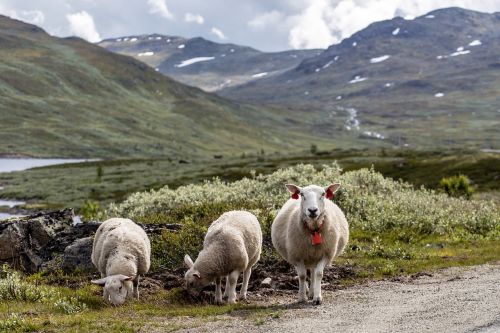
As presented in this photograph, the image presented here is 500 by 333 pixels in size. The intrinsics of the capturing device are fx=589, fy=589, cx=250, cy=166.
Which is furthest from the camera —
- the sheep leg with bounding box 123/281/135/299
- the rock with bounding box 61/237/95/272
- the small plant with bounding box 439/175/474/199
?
the small plant with bounding box 439/175/474/199

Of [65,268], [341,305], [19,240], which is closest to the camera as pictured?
[341,305]

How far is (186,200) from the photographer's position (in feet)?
126

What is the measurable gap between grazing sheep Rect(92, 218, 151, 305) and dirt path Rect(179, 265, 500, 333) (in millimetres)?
3400

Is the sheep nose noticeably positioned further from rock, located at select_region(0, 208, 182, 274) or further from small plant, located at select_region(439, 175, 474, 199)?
small plant, located at select_region(439, 175, 474, 199)

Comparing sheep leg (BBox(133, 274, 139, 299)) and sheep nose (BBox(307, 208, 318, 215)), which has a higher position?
sheep nose (BBox(307, 208, 318, 215))

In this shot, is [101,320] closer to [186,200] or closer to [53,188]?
[186,200]

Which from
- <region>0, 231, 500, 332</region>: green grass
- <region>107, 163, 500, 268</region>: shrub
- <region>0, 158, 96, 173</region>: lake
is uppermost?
<region>0, 158, 96, 173</region>: lake

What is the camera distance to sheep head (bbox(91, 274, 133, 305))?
16109 mm

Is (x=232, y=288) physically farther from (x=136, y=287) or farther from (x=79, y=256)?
(x=79, y=256)

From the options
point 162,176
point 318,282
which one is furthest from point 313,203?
point 162,176

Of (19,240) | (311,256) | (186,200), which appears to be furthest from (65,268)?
(186,200)

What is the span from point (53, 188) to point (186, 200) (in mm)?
92433

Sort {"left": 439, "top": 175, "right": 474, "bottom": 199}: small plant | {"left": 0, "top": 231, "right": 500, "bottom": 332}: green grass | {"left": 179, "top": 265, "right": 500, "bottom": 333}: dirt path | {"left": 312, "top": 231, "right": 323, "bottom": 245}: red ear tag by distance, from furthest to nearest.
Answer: {"left": 439, "top": 175, "right": 474, "bottom": 199}: small plant → {"left": 312, "top": 231, "right": 323, "bottom": 245}: red ear tag → {"left": 0, "top": 231, "right": 500, "bottom": 332}: green grass → {"left": 179, "top": 265, "right": 500, "bottom": 333}: dirt path

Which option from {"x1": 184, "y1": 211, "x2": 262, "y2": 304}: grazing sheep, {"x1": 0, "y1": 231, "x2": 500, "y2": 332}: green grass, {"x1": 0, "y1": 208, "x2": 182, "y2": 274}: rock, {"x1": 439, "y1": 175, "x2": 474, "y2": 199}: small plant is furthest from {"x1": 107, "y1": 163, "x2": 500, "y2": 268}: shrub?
{"x1": 439, "y1": 175, "x2": 474, "y2": 199}: small plant
